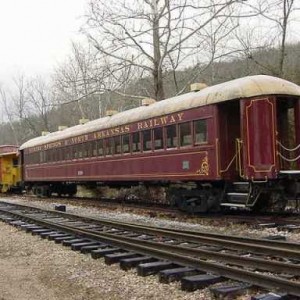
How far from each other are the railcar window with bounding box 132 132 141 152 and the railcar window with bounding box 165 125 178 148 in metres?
1.94

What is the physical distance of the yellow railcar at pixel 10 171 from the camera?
33188 mm

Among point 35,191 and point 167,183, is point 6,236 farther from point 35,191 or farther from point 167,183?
point 35,191

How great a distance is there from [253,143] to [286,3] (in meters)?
14.3

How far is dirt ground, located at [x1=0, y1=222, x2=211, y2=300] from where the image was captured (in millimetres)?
6301

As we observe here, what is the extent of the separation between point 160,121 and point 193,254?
26.4 feet

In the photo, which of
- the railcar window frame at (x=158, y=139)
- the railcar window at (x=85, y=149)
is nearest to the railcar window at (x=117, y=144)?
the railcar window frame at (x=158, y=139)

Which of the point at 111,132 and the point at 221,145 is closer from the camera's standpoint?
the point at 221,145

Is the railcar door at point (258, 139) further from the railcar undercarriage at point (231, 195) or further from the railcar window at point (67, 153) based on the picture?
the railcar window at point (67, 153)

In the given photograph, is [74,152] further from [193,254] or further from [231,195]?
[193,254]

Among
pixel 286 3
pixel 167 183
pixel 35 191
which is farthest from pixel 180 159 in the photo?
pixel 35 191

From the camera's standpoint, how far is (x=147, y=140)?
16328 millimetres

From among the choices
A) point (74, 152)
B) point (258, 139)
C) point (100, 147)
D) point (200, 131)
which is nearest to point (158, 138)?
point (200, 131)

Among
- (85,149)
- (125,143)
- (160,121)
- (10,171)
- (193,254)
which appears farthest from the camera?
→ (10,171)

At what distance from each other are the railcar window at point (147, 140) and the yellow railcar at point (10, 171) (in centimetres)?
1786
